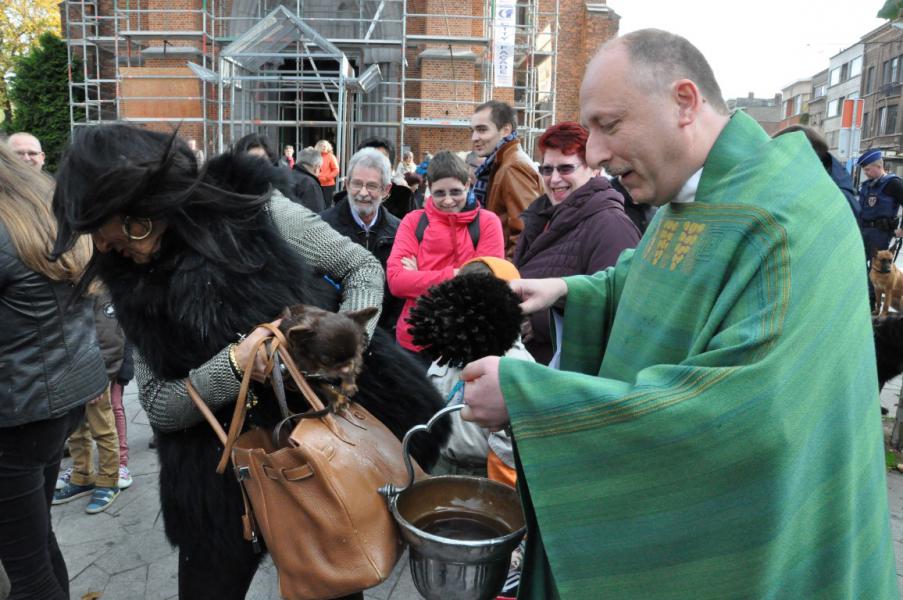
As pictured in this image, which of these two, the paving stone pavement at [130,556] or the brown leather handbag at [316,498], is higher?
the brown leather handbag at [316,498]

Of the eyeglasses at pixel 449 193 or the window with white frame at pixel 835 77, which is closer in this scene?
the eyeglasses at pixel 449 193

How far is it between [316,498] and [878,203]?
10922mm

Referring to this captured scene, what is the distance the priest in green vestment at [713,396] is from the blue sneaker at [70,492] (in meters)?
3.72

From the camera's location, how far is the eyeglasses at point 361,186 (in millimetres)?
4336

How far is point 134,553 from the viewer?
3.63 m

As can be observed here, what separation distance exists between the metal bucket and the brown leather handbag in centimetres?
7

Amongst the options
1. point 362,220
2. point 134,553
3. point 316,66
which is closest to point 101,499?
point 134,553

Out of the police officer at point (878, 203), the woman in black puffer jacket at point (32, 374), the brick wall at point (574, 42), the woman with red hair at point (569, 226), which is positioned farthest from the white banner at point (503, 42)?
the woman in black puffer jacket at point (32, 374)

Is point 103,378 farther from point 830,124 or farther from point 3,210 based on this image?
point 830,124

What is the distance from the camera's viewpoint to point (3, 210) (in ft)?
7.91

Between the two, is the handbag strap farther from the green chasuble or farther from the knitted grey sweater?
the green chasuble

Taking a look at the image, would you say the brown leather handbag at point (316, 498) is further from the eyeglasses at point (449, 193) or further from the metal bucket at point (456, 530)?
the eyeglasses at point (449, 193)

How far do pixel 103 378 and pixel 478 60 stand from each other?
1579 centimetres

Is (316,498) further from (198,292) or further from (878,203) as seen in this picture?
(878,203)
